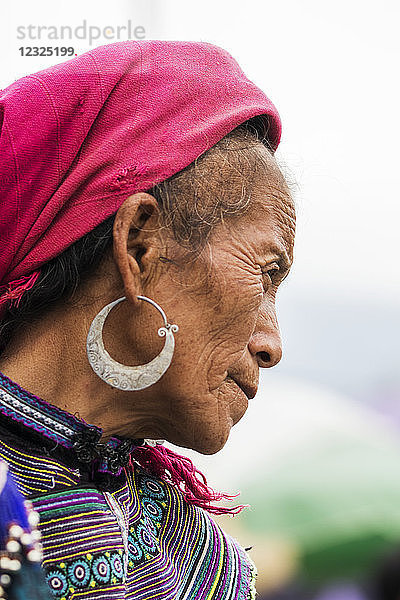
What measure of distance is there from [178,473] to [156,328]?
0.38 metres

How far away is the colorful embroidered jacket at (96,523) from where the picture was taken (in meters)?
0.95

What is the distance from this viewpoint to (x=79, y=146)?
1062mm

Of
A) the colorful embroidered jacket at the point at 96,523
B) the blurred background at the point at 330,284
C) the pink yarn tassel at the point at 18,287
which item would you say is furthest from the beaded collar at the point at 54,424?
the blurred background at the point at 330,284

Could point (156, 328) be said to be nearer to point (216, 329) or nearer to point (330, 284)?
point (216, 329)

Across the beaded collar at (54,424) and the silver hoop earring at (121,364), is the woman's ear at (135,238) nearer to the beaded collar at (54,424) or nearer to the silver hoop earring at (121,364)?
the silver hoop earring at (121,364)

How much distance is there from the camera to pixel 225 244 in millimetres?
1110

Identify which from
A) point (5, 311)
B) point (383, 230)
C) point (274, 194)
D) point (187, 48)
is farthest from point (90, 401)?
point (383, 230)

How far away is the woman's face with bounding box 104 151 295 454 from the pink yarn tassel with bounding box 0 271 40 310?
0.51ft

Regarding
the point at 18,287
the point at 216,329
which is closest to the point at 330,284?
the point at 216,329

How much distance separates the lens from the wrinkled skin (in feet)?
3.50

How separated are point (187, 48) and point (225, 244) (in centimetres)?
32

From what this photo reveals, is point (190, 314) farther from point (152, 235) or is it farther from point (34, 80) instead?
point (34, 80)

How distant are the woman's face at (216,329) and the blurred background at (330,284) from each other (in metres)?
1.48

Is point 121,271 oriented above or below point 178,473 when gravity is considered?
above
